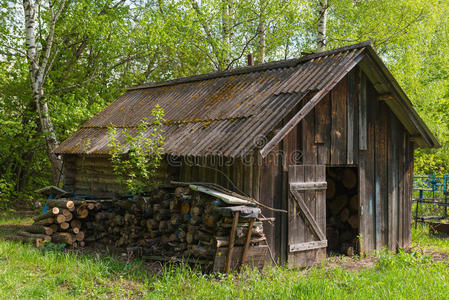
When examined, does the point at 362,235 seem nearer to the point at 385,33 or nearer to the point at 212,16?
the point at 385,33

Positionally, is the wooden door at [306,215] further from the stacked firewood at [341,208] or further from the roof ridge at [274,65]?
the roof ridge at [274,65]

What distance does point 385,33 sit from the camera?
60.3 feet

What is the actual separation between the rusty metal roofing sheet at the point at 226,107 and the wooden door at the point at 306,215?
125cm

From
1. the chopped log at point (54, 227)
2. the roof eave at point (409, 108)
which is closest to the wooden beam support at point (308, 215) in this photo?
the roof eave at point (409, 108)

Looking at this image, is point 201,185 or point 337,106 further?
point 337,106

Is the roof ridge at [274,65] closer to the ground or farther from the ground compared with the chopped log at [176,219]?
farther from the ground

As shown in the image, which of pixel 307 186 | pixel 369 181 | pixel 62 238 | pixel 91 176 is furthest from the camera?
pixel 91 176

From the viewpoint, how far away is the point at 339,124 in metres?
9.16

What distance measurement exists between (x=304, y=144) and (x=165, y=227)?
324 cm

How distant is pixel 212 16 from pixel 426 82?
10324 mm

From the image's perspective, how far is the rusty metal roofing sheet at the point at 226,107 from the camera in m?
8.09

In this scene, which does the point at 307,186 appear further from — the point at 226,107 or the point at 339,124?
the point at 226,107

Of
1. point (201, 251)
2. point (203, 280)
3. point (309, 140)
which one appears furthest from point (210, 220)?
point (309, 140)

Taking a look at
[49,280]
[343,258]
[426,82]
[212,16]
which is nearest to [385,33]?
[426,82]
